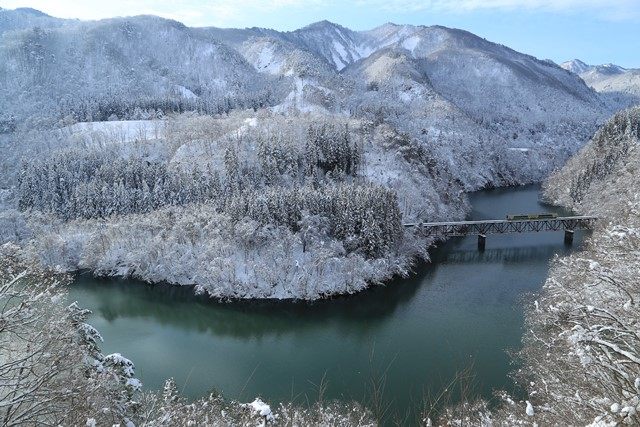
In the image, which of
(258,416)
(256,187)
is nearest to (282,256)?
(256,187)

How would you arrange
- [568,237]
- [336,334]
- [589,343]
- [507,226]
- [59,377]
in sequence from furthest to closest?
[507,226] → [568,237] → [336,334] → [59,377] → [589,343]

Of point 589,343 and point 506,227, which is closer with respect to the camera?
point 589,343

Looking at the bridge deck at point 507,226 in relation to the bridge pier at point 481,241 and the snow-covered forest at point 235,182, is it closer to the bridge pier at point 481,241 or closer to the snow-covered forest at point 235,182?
the bridge pier at point 481,241

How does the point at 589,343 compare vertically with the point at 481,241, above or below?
above

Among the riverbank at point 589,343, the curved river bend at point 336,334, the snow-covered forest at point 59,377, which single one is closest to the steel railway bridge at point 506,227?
the curved river bend at point 336,334

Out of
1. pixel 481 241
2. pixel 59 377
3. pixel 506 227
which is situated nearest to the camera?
pixel 59 377

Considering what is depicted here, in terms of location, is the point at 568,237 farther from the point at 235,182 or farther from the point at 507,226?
the point at 235,182

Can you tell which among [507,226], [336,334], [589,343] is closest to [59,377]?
[589,343]

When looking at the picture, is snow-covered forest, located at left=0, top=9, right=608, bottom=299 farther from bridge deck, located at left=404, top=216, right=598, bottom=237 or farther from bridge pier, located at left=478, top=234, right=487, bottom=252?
bridge pier, located at left=478, top=234, right=487, bottom=252
